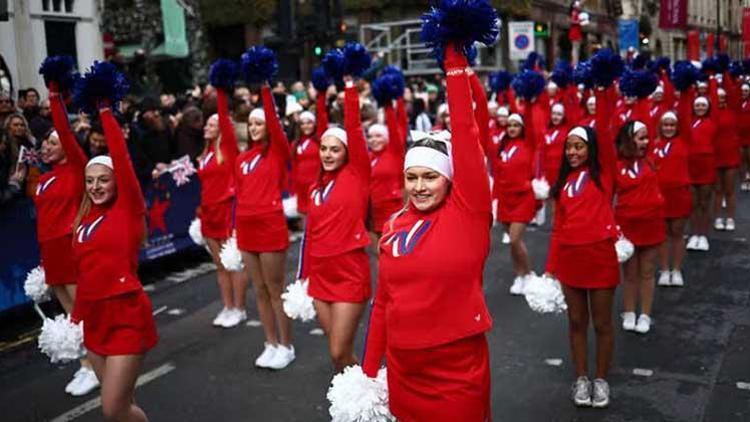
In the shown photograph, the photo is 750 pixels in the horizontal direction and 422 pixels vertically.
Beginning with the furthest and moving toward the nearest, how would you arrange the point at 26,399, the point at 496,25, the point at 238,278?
1. the point at 238,278
2. the point at 26,399
3. the point at 496,25

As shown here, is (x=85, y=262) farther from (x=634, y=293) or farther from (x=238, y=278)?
(x=634, y=293)

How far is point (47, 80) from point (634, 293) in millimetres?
4741

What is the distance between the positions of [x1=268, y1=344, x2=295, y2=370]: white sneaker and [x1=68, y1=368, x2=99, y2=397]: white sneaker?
128 cm

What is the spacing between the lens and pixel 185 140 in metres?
10.2

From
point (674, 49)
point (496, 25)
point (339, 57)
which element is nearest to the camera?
point (496, 25)

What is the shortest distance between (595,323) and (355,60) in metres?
2.27

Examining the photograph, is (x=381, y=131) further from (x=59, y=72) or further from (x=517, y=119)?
(x=59, y=72)

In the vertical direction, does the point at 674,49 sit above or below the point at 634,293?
above

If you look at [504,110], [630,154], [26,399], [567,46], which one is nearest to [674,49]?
[567,46]

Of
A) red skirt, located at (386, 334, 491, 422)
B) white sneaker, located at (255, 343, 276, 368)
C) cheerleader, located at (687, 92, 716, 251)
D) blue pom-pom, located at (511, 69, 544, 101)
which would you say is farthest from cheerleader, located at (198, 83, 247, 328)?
cheerleader, located at (687, 92, 716, 251)

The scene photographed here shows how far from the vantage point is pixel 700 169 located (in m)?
9.13

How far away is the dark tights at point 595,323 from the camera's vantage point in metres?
5.15

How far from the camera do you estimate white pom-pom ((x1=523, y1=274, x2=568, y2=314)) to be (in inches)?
204

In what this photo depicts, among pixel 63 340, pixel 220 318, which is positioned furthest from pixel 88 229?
pixel 220 318
